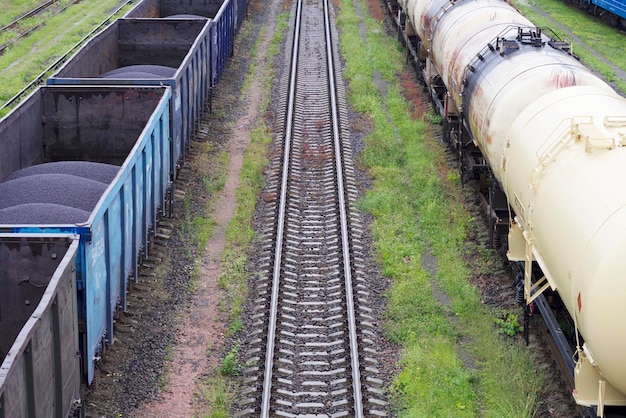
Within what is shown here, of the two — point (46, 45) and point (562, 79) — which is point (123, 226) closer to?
point (562, 79)

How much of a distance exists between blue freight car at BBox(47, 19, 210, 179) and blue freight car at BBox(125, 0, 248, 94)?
96 cm

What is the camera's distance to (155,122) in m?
13.6

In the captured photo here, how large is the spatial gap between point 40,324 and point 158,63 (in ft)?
54.1

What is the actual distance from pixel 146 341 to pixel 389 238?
528cm

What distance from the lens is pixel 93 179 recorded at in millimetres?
13195

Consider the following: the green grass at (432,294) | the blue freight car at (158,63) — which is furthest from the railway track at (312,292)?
the blue freight car at (158,63)

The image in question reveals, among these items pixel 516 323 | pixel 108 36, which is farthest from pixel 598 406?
pixel 108 36

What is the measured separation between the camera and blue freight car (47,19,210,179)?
643 inches

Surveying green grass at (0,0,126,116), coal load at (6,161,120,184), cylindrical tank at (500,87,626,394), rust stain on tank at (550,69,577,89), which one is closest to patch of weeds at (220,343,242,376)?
coal load at (6,161,120,184)

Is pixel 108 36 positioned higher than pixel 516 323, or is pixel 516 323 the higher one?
pixel 108 36

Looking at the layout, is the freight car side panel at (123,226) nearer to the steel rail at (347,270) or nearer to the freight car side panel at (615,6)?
the steel rail at (347,270)

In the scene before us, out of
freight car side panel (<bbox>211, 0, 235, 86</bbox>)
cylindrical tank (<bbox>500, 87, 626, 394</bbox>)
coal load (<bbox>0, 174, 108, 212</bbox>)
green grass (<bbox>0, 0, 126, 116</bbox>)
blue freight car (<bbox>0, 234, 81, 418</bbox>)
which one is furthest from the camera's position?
green grass (<bbox>0, 0, 126, 116</bbox>)

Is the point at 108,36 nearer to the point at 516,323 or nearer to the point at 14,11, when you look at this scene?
the point at 516,323

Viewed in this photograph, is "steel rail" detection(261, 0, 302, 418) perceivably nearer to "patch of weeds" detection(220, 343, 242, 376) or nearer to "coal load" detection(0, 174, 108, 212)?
"patch of weeds" detection(220, 343, 242, 376)
